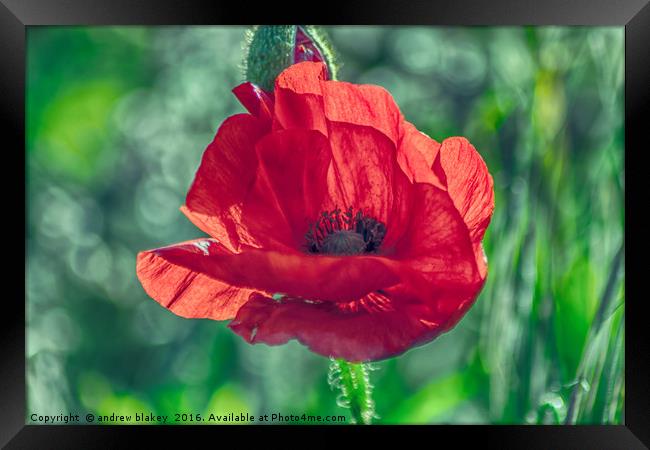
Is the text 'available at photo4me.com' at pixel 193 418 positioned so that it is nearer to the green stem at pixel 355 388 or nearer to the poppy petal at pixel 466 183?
the green stem at pixel 355 388

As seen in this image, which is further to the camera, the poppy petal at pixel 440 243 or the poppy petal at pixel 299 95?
the poppy petal at pixel 299 95

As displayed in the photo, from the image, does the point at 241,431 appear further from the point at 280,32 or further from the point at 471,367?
the point at 280,32

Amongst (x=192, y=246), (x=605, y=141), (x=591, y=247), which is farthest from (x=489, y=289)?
(x=192, y=246)

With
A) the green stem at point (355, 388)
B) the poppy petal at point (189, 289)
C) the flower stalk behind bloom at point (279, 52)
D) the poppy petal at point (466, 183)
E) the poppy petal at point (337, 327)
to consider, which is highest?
the flower stalk behind bloom at point (279, 52)

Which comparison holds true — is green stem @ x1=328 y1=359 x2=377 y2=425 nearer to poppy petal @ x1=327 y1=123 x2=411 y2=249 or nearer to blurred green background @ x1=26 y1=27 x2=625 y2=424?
poppy petal @ x1=327 y1=123 x2=411 y2=249

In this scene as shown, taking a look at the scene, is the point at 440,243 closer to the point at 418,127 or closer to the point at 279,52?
the point at 279,52

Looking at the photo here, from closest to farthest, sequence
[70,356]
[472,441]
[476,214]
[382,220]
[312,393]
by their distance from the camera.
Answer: [476,214] < [382,220] < [472,441] < [312,393] < [70,356]

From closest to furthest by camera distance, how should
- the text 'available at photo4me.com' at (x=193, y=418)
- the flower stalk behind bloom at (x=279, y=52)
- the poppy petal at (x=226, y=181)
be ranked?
1. the poppy petal at (x=226, y=181)
2. the flower stalk behind bloom at (x=279, y=52)
3. the text 'available at photo4me.com' at (x=193, y=418)

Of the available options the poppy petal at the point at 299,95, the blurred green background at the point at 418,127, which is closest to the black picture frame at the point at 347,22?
the blurred green background at the point at 418,127
